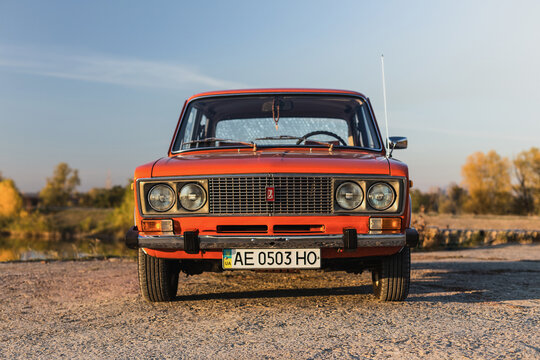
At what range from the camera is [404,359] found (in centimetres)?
273

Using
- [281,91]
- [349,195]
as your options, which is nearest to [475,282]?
[349,195]

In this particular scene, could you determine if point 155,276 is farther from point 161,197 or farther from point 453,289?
point 453,289

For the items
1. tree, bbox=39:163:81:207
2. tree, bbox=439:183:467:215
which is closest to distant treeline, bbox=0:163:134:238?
tree, bbox=39:163:81:207

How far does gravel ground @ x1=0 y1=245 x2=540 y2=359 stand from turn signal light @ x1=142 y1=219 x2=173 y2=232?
0.67 metres

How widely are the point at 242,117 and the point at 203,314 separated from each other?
232 cm

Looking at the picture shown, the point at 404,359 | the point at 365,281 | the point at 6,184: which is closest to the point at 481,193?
the point at 365,281

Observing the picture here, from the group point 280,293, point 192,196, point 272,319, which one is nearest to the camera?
point 272,319

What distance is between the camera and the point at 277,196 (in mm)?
3941

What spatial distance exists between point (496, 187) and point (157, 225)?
48706mm

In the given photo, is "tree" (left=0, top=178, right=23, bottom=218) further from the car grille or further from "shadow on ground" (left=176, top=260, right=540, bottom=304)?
the car grille

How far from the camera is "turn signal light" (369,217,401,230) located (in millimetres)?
3926

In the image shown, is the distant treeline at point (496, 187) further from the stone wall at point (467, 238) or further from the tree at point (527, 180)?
the stone wall at point (467, 238)

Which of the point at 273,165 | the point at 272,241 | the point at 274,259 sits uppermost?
the point at 273,165

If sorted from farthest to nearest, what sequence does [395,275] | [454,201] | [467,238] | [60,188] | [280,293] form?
[60,188] < [454,201] < [467,238] < [280,293] < [395,275]
